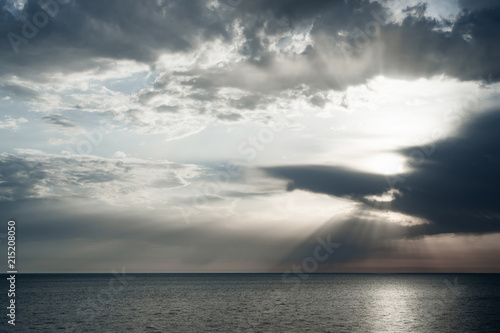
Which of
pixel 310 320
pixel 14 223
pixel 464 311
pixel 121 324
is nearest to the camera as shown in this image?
pixel 14 223

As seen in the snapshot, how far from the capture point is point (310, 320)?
84062 millimetres

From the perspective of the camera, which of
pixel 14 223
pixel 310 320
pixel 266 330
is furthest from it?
pixel 310 320

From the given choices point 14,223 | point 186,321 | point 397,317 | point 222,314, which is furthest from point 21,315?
point 397,317

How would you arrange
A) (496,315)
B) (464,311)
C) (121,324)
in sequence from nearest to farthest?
(121,324), (496,315), (464,311)

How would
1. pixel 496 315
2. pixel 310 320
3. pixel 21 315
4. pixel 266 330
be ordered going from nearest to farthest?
pixel 266 330, pixel 310 320, pixel 21 315, pixel 496 315

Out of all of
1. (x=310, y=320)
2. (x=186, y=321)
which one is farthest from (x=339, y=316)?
(x=186, y=321)

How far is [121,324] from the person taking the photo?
78.4 m

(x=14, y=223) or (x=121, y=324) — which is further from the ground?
(x=14, y=223)

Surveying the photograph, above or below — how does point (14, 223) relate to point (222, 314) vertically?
above

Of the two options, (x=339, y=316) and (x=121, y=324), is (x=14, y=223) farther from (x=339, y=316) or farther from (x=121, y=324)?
(x=339, y=316)

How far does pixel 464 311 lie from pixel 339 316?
40750 mm

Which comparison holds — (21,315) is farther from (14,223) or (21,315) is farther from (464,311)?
(464,311)

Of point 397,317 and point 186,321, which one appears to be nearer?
point 186,321

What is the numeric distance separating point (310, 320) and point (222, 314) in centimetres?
2226
